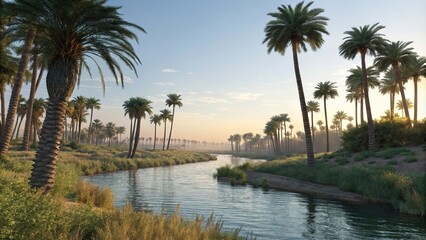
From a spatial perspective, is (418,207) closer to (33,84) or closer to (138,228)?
(138,228)

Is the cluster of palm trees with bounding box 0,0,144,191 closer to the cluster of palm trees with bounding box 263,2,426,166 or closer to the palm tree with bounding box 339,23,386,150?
the cluster of palm trees with bounding box 263,2,426,166

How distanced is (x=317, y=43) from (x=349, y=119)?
11689 centimetres

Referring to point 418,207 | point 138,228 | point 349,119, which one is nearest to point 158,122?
point 349,119

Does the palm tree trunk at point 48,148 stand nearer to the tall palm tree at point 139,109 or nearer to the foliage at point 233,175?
the foliage at point 233,175

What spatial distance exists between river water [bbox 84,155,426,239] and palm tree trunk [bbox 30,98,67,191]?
5465 millimetres

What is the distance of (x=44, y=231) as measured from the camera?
22.1 ft

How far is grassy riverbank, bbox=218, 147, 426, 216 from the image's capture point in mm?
19816

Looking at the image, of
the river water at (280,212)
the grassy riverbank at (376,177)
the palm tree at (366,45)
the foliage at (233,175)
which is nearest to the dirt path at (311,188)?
the grassy riverbank at (376,177)

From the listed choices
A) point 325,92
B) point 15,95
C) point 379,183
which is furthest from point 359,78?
point 15,95

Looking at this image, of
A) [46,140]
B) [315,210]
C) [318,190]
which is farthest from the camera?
[318,190]

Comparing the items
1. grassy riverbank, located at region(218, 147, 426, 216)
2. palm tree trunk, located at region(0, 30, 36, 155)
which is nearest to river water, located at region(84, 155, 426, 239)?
grassy riverbank, located at region(218, 147, 426, 216)

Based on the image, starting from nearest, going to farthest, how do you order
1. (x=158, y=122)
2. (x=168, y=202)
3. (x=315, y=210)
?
(x=315, y=210) < (x=168, y=202) < (x=158, y=122)

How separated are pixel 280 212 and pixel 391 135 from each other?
28518 millimetres

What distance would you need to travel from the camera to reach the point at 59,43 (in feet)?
47.2
